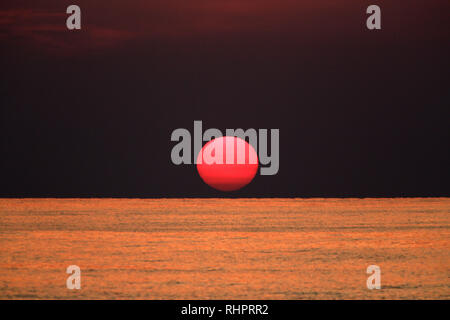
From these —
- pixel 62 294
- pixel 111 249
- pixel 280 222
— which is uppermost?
pixel 280 222

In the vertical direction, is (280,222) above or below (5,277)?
above

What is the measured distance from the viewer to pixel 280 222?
21.5 m

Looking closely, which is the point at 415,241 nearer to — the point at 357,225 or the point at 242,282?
the point at 357,225

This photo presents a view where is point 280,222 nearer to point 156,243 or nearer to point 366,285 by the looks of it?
point 156,243

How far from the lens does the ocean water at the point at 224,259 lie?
31.4 feet

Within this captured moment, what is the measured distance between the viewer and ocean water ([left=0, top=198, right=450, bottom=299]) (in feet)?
31.4

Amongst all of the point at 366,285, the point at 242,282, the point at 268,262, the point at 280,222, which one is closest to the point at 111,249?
the point at 268,262

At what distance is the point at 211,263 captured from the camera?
1213 cm

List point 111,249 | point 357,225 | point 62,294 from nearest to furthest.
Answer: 1. point 62,294
2. point 111,249
3. point 357,225

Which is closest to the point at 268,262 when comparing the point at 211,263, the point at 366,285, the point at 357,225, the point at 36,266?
the point at 211,263

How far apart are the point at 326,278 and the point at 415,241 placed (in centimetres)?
617

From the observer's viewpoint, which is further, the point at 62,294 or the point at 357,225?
the point at 357,225

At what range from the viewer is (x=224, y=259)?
41.4 feet

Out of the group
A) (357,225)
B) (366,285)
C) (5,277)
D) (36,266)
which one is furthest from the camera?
(357,225)
